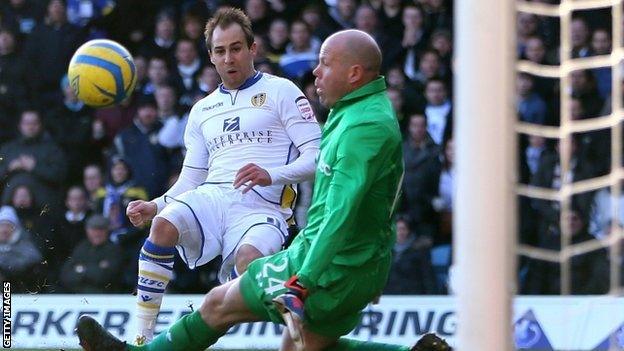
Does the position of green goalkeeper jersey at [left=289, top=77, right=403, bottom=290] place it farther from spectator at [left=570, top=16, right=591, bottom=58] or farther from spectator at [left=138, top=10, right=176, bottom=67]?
spectator at [left=138, top=10, right=176, bottom=67]

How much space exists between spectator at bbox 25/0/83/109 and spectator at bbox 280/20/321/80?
1812 millimetres

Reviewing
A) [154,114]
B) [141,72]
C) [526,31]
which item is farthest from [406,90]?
[141,72]

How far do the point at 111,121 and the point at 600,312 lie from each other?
450 cm

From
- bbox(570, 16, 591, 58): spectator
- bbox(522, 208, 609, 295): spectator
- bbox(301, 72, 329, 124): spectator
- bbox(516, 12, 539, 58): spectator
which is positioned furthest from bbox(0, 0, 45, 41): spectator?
bbox(522, 208, 609, 295): spectator

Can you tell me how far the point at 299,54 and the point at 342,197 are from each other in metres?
5.62

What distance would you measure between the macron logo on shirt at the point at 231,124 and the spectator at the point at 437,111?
344 cm

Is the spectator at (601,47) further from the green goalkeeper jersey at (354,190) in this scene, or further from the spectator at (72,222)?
the green goalkeeper jersey at (354,190)

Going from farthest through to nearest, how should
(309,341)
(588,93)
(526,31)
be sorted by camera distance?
1. (526,31)
2. (588,93)
3. (309,341)

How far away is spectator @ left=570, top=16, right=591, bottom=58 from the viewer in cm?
934

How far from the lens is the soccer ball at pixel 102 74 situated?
8.32 meters

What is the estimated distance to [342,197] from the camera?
5055mm

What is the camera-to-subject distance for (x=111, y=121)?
1092 centimetres

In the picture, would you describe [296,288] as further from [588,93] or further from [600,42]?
[600,42]

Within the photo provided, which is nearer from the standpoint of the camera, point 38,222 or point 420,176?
point 420,176
